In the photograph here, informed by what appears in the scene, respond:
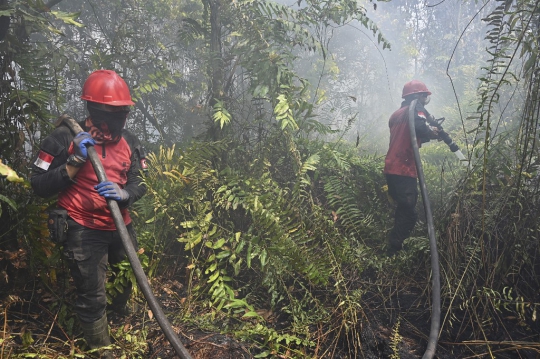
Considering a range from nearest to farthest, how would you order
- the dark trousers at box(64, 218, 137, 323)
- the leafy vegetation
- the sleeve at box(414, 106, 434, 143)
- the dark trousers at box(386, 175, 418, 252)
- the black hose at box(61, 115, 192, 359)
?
the black hose at box(61, 115, 192, 359) → the dark trousers at box(64, 218, 137, 323) → the leafy vegetation → the dark trousers at box(386, 175, 418, 252) → the sleeve at box(414, 106, 434, 143)

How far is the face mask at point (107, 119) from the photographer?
283 cm

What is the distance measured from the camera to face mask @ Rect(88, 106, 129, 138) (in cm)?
283

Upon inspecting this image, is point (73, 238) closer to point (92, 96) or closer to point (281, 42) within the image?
point (92, 96)

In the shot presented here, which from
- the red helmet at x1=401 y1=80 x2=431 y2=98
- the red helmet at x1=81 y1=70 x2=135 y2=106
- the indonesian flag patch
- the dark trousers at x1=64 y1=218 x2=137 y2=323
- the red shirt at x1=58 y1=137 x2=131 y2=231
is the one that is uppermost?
the red helmet at x1=401 y1=80 x2=431 y2=98

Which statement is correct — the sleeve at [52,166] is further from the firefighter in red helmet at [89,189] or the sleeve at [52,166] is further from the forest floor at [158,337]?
the forest floor at [158,337]

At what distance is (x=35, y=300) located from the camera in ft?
10.6

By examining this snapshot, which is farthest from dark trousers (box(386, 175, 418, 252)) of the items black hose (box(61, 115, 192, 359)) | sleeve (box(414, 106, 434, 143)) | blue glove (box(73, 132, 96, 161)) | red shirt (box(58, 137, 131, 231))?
blue glove (box(73, 132, 96, 161))

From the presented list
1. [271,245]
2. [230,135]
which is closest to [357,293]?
[271,245]

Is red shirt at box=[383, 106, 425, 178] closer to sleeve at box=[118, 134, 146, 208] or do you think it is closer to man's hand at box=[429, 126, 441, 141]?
man's hand at box=[429, 126, 441, 141]

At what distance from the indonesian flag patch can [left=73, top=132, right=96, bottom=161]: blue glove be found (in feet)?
0.75

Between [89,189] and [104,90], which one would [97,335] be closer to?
[89,189]

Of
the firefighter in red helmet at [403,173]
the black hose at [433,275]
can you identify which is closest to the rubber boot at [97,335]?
the black hose at [433,275]

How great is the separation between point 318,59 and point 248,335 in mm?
12064

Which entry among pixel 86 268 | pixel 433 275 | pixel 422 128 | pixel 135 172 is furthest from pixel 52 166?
pixel 422 128
